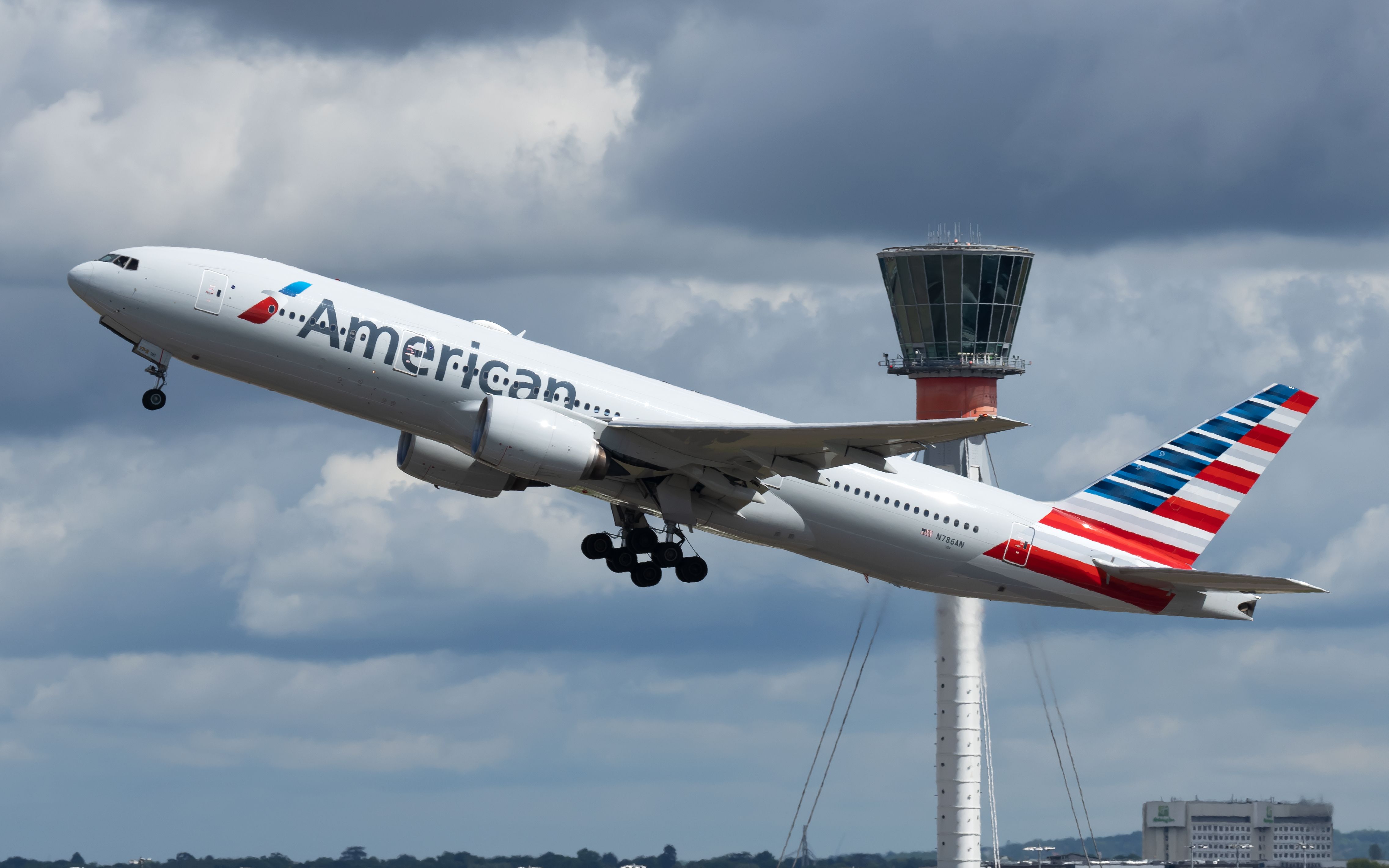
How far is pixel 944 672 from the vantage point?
11494 centimetres

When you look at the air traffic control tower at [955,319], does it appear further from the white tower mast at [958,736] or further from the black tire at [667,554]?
the black tire at [667,554]

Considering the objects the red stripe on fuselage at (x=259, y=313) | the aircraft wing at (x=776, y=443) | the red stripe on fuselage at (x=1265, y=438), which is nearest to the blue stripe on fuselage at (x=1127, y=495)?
the red stripe on fuselage at (x=1265, y=438)

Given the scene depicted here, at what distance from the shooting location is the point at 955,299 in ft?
377

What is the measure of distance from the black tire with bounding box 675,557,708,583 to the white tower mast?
188 ft

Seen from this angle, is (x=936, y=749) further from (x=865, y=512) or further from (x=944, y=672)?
(x=865, y=512)

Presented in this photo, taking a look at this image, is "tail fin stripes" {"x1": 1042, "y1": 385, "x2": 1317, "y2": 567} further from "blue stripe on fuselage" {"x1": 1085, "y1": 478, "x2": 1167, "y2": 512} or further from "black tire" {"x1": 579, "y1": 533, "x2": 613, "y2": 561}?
"black tire" {"x1": 579, "y1": 533, "x2": 613, "y2": 561}

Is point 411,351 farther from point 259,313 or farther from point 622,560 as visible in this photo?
point 622,560

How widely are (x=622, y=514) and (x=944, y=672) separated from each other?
60734 mm

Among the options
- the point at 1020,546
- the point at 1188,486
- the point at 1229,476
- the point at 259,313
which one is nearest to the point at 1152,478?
the point at 1188,486

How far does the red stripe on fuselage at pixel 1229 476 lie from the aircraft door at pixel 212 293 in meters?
31.6

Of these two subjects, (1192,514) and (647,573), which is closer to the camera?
(647,573)

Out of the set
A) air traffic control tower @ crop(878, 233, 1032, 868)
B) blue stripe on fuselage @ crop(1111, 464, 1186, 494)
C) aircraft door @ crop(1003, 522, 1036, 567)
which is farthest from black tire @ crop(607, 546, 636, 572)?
air traffic control tower @ crop(878, 233, 1032, 868)

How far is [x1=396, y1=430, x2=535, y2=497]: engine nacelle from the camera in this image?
190 ft

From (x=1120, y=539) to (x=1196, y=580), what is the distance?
3.29m
